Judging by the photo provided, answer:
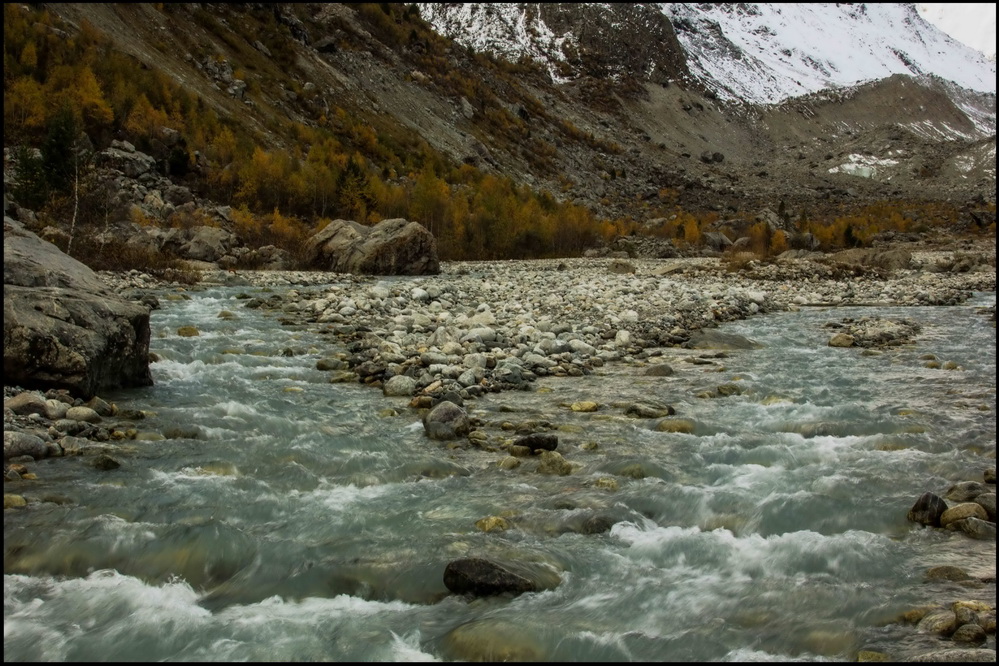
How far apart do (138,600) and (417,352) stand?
6.61 metres

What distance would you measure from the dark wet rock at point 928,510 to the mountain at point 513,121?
37304 mm

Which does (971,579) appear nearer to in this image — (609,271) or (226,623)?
(226,623)

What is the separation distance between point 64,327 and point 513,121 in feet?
276

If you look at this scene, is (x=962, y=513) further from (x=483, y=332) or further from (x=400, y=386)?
(x=483, y=332)

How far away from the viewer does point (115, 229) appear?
1046 inches

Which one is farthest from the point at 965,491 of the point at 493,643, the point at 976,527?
the point at 493,643

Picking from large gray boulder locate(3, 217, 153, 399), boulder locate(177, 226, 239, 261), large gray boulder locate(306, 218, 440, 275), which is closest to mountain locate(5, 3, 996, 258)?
boulder locate(177, 226, 239, 261)

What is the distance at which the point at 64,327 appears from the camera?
718 cm

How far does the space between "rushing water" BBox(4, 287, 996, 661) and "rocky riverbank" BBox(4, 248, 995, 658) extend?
0.30 metres

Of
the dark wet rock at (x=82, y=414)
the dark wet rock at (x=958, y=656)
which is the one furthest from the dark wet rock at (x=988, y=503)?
the dark wet rock at (x=82, y=414)

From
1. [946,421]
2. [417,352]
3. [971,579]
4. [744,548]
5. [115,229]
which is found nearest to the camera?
[971,579]

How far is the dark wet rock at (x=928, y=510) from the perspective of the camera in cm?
493

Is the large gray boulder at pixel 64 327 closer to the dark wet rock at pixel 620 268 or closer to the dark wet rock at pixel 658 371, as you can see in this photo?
the dark wet rock at pixel 658 371

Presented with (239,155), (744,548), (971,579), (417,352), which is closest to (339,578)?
(744,548)
